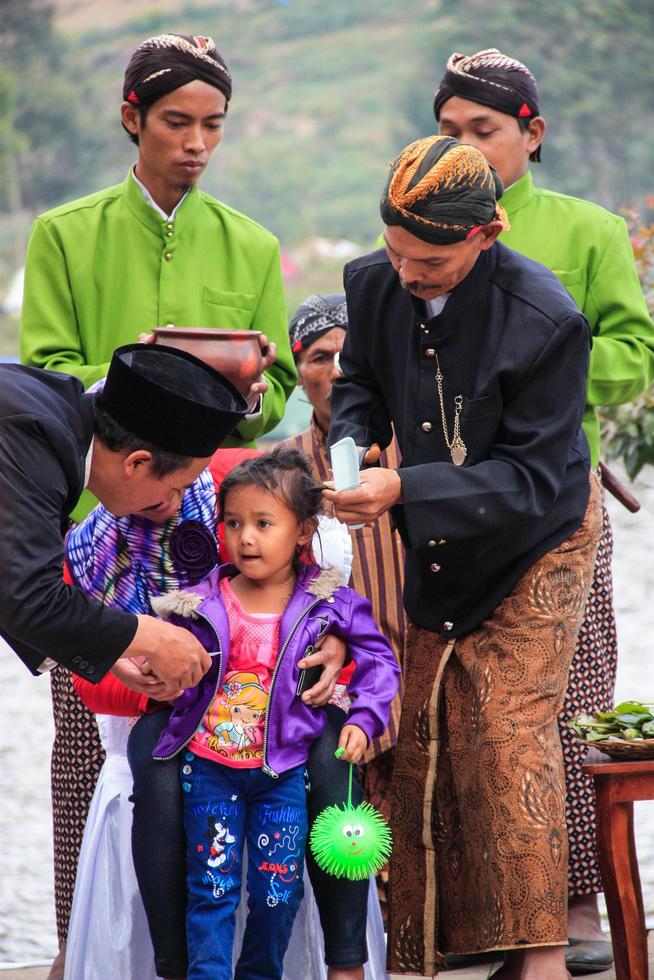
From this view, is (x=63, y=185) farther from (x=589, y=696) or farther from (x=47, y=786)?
(x=589, y=696)

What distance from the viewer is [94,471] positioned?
3121mm

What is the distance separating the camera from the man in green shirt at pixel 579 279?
13.1 ft

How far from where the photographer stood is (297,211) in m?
33.4

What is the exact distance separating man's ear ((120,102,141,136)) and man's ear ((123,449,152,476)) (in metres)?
1.37

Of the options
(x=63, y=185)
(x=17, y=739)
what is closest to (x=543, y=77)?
(x=63, y=185)

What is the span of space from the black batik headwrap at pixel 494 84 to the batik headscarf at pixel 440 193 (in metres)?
A: 0.89

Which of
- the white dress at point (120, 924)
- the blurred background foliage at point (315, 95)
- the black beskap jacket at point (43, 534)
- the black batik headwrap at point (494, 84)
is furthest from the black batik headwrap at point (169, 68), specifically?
the blurred background foliage at point (315, 95)

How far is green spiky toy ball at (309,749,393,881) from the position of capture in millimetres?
3125

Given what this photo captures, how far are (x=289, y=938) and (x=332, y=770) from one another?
0.40m

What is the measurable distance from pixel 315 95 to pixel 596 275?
34.0 metres

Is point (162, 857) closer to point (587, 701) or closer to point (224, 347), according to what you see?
point (224, 347)

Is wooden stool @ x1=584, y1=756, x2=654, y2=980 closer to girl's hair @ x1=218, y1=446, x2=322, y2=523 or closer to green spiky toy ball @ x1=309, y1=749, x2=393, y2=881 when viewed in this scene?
green spiky toy ball @ x1=309, y1=749, x2=393, y2=881

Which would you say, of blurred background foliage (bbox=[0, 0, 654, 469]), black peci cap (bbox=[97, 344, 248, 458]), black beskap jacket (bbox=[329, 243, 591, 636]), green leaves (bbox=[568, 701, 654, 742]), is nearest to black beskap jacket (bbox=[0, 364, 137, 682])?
black peci cap (bbox=[97, 344, 248, 458])

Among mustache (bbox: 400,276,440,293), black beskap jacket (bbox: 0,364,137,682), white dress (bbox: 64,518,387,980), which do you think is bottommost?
white dress (bbox: 64,518,387,980)
